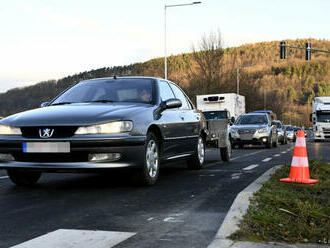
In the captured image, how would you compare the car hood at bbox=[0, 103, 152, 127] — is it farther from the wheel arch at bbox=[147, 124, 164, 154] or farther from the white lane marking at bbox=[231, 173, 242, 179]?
the white lane marking at bbox=[231, 173, 242, 179]

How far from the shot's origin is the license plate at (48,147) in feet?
19.9

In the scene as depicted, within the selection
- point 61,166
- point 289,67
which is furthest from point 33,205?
point 289,67

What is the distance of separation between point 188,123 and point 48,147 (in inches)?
126

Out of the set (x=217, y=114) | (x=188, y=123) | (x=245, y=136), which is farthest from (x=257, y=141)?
(x=188, y=123)

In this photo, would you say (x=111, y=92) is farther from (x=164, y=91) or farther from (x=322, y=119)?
(x=322, y=119)

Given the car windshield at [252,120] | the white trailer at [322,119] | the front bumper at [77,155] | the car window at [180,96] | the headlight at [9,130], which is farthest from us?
the white trailer at [322,119]

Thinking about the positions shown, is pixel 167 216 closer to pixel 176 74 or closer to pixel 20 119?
pixel 20 119

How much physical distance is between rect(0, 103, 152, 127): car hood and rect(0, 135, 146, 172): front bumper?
0.67ft

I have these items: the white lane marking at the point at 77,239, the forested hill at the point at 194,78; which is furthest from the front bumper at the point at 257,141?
the white lane marking at the point at 77,239

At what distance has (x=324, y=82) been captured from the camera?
177 m

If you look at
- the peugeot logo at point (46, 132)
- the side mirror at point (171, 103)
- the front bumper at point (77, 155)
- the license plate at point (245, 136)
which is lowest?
the license plate at point (245, 136)

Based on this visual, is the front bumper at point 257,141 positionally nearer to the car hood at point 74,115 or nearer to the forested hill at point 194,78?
the forested hill at point 194,78

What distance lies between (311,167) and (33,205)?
4.59 meters

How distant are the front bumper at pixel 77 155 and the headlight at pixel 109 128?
0.08 meters
